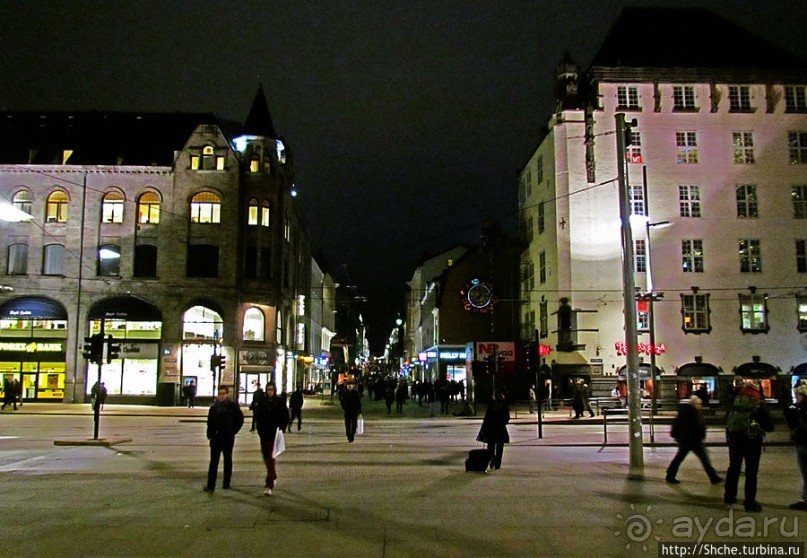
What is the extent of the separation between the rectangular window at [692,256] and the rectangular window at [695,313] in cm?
175

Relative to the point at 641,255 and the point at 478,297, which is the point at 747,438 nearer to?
the point at 641,255

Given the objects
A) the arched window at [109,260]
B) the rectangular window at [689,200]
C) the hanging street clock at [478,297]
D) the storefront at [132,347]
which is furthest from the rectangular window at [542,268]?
the arched window at [109,260]

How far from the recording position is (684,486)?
1247 centimetres

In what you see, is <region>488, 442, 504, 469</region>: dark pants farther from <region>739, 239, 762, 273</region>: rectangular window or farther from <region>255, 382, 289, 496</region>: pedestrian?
<region>739, 239, 762, 273</region>: rectangular window

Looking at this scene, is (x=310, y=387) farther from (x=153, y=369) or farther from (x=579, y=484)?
(x=579, y=484)

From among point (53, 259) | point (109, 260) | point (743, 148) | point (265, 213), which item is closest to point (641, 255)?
point (743, 148)

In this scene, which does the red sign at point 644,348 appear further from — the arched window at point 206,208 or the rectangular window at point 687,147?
Result: the arched window at point 206,208

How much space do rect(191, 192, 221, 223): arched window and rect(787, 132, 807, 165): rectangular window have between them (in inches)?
1471

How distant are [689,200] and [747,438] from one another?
1521 inches

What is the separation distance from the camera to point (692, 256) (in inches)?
1795

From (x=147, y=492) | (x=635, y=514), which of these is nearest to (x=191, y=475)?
(x=147, y=492)

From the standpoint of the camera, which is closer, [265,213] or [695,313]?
[695,313]

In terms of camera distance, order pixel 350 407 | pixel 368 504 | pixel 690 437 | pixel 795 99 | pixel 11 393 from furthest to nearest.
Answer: pixel 795 99 → pixel 11 393 → pixel 350 407 → pixel 690 437 → pixel 368 504

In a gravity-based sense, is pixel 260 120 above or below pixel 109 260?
above
